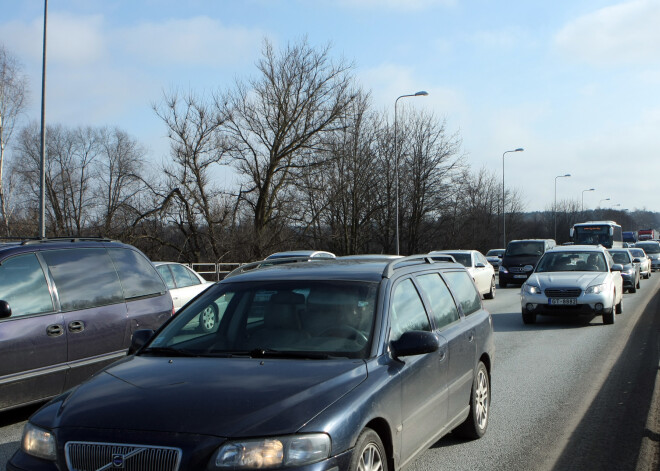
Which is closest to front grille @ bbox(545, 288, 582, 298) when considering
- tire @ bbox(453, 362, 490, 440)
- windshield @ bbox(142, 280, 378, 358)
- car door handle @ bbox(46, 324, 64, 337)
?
tire @ bbox(453, 362, 490, 440)

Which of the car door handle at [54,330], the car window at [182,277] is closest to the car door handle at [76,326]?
the car door handle at [54,330]

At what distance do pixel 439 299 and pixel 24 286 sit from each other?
392cm

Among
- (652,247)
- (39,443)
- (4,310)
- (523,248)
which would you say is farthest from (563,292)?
(652,247)

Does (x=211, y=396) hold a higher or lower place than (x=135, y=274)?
lower

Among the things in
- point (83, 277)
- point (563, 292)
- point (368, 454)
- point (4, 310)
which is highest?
point (83, 277)

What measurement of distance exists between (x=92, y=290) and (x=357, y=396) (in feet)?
14.8

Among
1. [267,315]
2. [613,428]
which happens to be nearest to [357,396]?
[267,315]

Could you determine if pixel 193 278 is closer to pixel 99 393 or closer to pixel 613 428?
pixel 613 428

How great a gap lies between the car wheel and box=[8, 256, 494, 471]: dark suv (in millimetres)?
39

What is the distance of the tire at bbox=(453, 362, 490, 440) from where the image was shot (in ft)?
19.1

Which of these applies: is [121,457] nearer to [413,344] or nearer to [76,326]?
[413,344]

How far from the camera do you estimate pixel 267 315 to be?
4.62 m

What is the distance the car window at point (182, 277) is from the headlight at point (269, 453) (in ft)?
35.2

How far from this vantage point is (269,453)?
314 centimetres
